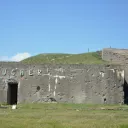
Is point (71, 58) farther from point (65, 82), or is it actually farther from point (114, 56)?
point (65, 82)

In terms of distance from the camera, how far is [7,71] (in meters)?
30.8

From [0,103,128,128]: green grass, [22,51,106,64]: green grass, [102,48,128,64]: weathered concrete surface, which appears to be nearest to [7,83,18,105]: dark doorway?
[22,51,106,64]: green grass

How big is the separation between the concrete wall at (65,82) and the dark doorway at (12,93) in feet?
1.76

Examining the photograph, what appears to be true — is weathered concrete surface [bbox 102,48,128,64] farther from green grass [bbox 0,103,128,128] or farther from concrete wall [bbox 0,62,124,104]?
green grass [bbox 0,103,128,128]

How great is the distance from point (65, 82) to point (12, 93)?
547 centimetres

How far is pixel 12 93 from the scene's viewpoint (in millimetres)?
32469

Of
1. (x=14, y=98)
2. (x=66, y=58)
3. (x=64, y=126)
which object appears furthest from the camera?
(x=66, y=58)

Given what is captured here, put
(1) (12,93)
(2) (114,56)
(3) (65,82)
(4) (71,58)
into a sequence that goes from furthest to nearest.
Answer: (4) (71,58) < (2) (114,56) < (1) (12,93) < (3) (65,82)

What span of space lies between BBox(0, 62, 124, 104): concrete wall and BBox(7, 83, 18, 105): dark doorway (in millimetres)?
536

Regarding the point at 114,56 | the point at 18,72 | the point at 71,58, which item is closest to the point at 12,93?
the point at 18,72

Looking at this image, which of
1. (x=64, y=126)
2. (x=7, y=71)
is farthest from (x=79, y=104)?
(x=64, y=126)

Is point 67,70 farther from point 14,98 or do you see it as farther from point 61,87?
point 14,98

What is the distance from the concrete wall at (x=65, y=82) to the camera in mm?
29516

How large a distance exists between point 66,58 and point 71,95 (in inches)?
258
